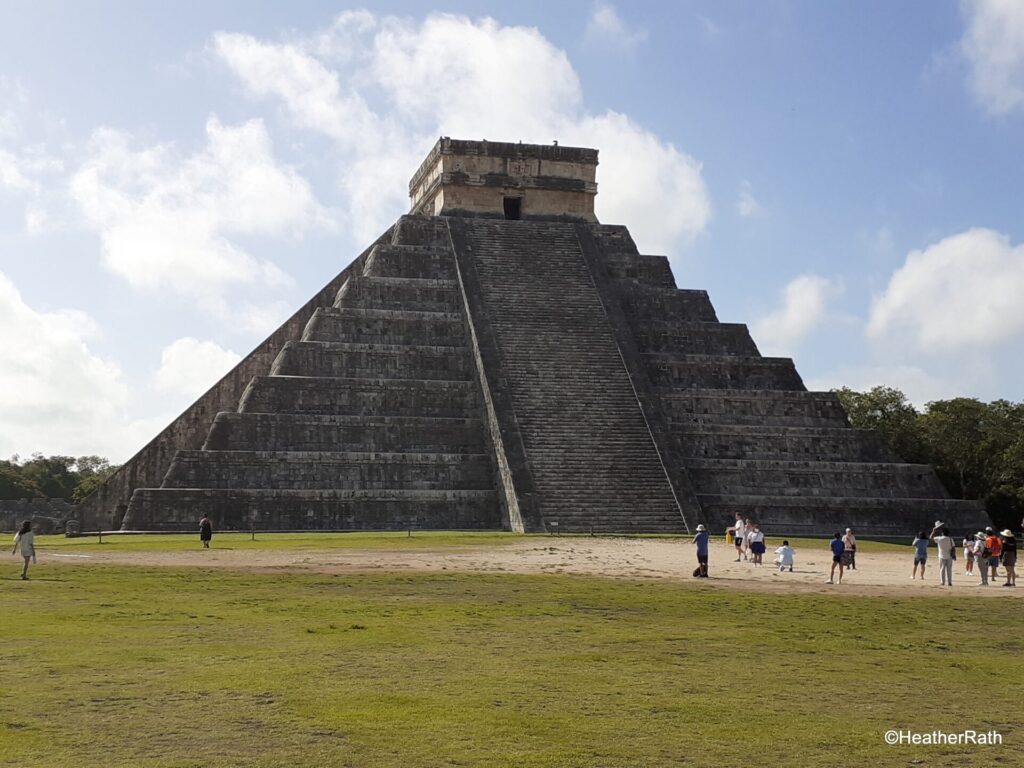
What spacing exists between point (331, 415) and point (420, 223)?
31.7 ft

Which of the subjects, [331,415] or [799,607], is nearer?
[799,607]

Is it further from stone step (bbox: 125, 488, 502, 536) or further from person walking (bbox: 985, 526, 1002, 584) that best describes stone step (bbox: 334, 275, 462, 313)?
person walking (bbox: 985, 526, 1002, 584)

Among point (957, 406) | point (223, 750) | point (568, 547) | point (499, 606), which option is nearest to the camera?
point (223, 750)

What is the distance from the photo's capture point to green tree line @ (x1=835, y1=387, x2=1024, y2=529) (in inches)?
1727

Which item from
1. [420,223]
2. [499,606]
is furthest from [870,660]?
[420,223]

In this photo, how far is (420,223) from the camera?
124ft

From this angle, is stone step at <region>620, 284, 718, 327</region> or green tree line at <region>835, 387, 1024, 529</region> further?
green tree line at <region>835, 387, 1024, 529</region>

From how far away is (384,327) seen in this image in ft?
109

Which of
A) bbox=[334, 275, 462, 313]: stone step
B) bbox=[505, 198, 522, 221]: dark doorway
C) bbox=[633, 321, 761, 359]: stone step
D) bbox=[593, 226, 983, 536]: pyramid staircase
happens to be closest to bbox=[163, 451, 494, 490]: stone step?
bbox=[593, 226, 983, 536]: pyramid staircase

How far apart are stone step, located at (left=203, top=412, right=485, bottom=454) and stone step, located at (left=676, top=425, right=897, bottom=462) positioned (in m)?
Result: 5.73

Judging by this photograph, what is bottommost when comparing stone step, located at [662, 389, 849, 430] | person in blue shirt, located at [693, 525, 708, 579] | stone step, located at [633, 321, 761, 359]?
person in blue shirt, located at [693, 525, 708, 579]

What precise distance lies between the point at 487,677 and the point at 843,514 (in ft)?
73.8

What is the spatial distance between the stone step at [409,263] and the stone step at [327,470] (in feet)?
26.4

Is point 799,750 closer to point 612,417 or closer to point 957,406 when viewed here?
point 612,417
